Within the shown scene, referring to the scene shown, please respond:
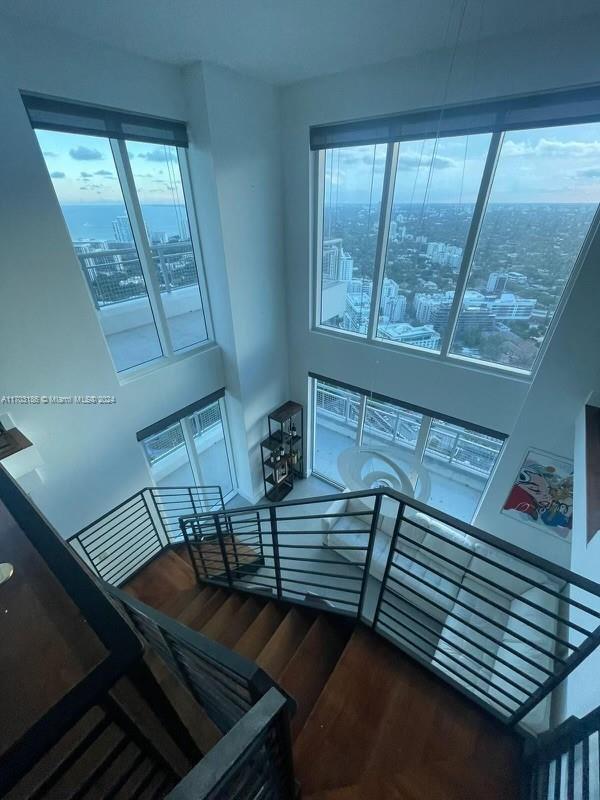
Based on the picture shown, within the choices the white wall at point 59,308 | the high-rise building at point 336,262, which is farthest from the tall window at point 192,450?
the high-rise building at point 336,262

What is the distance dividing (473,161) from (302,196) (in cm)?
177

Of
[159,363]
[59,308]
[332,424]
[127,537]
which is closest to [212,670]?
[59,308]

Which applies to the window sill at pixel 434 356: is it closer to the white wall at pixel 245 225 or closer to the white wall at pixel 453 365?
the white wall at pixel 453 365

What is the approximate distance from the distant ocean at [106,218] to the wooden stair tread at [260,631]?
132 inches

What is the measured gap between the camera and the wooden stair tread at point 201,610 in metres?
2.82

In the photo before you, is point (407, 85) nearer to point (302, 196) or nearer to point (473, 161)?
point (473, 161)

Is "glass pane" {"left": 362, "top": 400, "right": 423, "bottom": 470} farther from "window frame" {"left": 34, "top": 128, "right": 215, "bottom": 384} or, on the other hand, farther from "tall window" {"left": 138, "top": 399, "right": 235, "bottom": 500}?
"window frame" {"left": 34, "top": 128, "right": 215, "bottom": 384}

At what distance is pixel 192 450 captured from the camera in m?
4.50

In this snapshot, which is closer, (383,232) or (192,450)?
(383,232)

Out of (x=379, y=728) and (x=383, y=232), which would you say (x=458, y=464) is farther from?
(x=379, y=728)

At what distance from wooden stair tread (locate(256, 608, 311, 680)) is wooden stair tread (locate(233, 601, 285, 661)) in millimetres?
117

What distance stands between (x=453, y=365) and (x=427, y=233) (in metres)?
1.38

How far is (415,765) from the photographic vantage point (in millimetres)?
1493

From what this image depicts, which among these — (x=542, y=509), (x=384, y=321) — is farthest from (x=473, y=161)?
(x=542, y=509)
